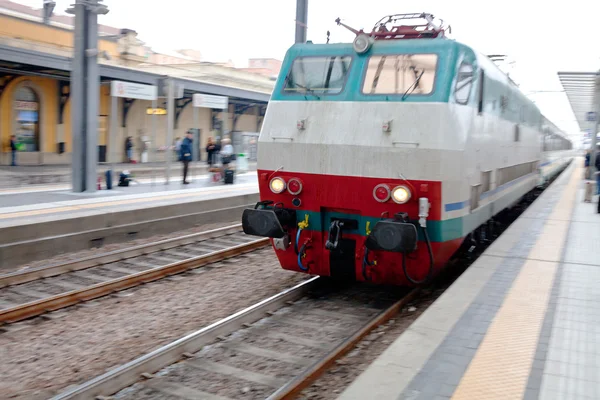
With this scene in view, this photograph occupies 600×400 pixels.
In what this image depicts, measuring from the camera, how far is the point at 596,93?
20719mm

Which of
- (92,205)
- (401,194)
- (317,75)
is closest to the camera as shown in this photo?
(401,194)

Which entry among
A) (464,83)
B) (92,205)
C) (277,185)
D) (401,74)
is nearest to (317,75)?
(401,74)

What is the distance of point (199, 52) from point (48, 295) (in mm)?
69989

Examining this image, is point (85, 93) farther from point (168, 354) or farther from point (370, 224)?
point (168, 354)

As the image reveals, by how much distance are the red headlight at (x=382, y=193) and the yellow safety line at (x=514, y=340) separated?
170 cm

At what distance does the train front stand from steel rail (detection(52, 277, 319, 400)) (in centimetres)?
79

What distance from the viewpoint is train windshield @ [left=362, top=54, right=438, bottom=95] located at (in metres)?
6.98

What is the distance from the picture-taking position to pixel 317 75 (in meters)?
7.61

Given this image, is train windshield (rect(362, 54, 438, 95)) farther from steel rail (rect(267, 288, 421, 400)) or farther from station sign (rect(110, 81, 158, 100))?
station sign (rect(110, 81, 158, 100))

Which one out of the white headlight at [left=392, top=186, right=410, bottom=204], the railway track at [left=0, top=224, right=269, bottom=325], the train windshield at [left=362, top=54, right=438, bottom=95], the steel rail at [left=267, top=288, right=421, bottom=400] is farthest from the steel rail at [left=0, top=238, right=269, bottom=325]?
the train windshield at [left=362, top=54, right=438, bottom=95]

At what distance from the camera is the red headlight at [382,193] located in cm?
674

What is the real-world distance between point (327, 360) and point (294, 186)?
8.12ft

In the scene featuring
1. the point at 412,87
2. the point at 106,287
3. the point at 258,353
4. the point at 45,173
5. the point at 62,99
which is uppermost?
the point at 62,99

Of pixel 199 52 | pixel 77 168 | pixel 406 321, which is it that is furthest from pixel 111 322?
pixel 199 52
